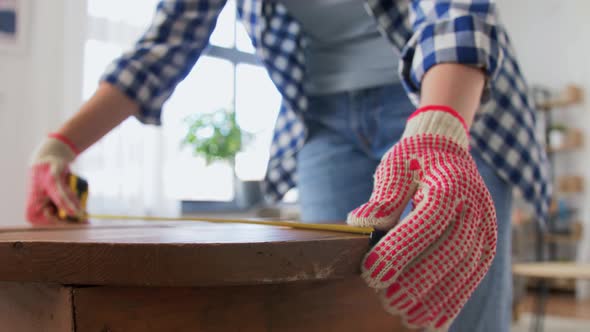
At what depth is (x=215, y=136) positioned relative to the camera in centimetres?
338

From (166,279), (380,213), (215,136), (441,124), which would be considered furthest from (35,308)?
(215,136)

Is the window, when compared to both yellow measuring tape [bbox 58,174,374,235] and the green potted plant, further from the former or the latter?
yellow measuring tape [bbox 58,174,374,235]

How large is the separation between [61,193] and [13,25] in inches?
86.1

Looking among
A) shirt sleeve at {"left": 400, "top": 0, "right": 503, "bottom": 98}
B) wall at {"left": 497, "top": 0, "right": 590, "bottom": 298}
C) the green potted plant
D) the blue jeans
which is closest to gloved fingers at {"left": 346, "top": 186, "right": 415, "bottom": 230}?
shirt sleeve at {"left": 400, "top": 0, "right": 503, "bottom": 98}

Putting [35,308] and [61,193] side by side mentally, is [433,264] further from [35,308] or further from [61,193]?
[61,193]

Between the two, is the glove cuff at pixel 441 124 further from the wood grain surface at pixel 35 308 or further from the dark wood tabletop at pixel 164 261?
the wood grain surface at pixel 35 308

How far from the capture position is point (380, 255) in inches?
17.1

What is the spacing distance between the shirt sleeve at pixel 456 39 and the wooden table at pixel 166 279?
0.25 metres

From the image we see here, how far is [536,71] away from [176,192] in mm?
4213

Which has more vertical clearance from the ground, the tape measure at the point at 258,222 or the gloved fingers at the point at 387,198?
the gloved fingers at the point at 387,198

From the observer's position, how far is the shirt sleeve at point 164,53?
0.96 meters

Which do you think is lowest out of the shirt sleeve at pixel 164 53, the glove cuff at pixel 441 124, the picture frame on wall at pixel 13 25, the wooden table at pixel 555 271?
the wooden table at pixel 555 271

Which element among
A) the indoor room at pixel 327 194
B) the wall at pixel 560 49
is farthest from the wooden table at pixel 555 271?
the indoor room at pixel 327 194

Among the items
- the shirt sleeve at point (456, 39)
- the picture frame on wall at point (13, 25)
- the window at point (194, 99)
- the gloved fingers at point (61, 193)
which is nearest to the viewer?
the shirt sleeve at point (456, 39)
